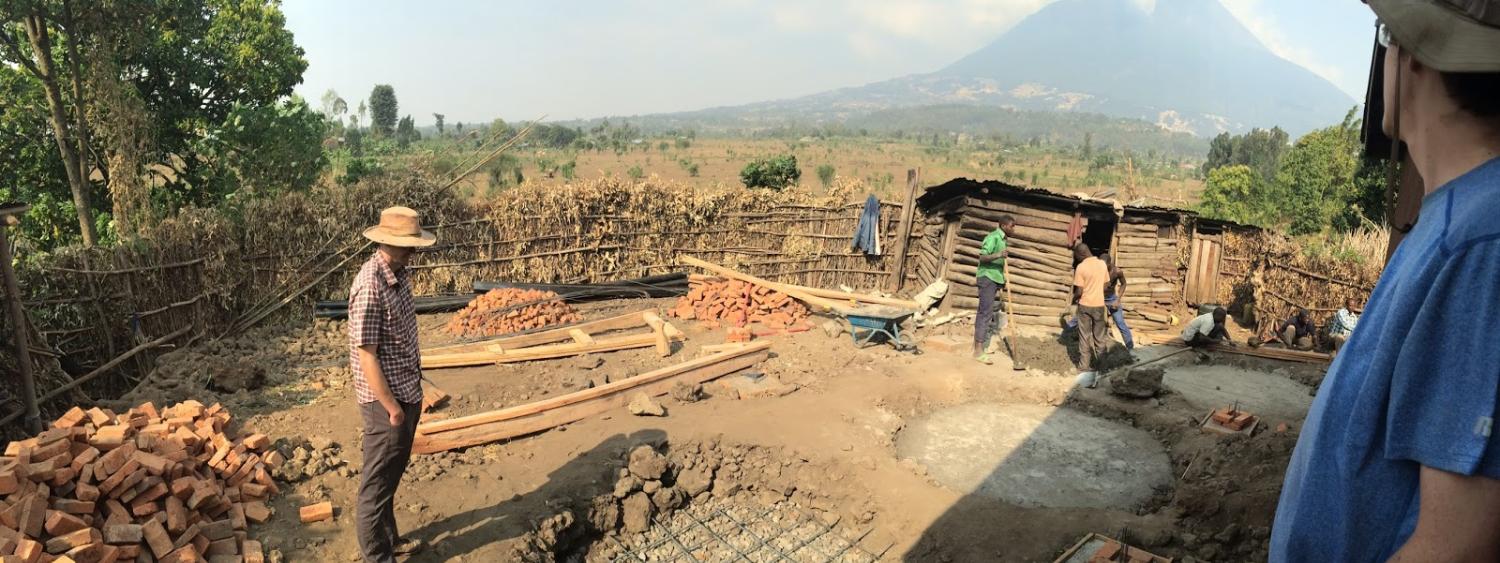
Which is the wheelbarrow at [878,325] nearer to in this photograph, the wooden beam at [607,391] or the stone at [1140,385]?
the wooden beam at [607,391]

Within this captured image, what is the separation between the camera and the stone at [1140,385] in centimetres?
740

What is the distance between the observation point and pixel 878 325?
9047mm

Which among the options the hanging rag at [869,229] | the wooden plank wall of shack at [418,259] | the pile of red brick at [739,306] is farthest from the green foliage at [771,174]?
the pile of red brick at [739,306]

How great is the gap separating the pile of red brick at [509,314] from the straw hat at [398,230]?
5.44 metres

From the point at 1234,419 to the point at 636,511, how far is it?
17.4 feet

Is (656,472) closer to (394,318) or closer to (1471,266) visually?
(394,318)

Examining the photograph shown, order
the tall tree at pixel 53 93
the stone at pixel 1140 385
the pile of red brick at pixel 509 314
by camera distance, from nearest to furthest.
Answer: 1. the stone at pixel 1140 385
2. the pile of red brick at pixel 509 314
3. the tall tree at pixel 53 93

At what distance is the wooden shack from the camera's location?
11.2m

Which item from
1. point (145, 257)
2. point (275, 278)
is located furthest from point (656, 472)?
point (275, 278)

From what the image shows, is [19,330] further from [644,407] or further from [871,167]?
[871,167]

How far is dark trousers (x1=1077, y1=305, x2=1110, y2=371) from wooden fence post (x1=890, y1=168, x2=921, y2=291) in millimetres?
4683

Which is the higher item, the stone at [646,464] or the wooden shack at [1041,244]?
the wooden shack at [1041,244]

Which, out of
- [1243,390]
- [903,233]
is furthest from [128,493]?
[903,233]

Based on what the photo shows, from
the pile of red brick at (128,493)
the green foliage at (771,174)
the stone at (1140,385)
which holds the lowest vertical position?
the stone at (1140,385)
